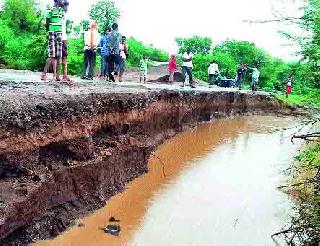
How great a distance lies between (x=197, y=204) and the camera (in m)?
9.39

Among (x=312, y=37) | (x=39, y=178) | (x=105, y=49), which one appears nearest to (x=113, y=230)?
(x=39, y=178)

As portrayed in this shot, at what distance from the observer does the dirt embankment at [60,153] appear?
643 cm

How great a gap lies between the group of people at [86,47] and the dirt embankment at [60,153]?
107cm

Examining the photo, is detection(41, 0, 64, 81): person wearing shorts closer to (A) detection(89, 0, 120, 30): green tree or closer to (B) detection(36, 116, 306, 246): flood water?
(B) detection(36, 116, 306, 246): flood water

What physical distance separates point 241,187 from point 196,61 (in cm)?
3502

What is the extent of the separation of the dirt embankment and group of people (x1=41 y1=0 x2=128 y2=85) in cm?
107

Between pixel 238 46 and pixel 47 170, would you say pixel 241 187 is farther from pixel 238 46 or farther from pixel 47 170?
pixel 238 46

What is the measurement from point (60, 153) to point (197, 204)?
2825mm

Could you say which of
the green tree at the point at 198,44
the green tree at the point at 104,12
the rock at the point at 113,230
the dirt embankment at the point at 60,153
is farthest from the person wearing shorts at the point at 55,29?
the green tree at the point at 198,44

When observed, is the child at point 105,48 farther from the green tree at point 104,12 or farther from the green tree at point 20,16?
the green tree at point 104,12

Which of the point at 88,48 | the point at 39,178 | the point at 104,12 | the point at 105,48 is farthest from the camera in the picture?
the point at 104,12

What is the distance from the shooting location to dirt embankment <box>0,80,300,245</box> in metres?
6.43

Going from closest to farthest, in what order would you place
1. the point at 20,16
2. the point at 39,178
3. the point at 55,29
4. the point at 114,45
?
the point at 39,178, the point at 55,29, the point at 114,45, the point at 20,16

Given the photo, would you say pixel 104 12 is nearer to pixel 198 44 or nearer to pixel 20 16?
pixel 20 16
